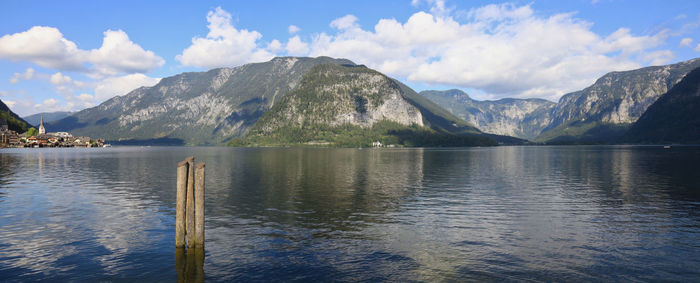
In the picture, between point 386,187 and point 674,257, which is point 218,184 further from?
point 674,257

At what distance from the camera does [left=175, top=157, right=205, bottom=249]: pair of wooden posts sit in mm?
24106

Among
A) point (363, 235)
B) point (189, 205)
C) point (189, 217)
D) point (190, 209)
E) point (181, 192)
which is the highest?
point (181, 192)

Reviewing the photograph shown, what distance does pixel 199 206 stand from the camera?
23672 millimetres

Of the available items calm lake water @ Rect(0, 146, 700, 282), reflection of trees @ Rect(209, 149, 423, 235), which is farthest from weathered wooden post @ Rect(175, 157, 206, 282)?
reflection of trees @ Rect(209, 149, 423, 235)

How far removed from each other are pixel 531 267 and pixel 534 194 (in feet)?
112

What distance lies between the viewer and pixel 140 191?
177 feet

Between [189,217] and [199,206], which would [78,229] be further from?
[199,206]

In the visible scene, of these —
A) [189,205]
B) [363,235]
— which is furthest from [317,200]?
[189,205]

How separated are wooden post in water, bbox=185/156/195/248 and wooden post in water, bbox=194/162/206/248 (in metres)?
0.30

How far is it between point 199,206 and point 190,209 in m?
1.04

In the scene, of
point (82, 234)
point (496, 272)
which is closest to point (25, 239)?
point (82, 234)

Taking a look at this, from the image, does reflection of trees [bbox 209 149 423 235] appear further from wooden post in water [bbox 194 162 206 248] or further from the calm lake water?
wooden post in water [bbox 194 162 206 248]

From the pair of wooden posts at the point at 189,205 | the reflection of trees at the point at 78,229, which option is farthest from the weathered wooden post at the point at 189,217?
the reflection of trees at the point at 78,229

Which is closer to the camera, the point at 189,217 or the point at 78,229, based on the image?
the point at 189,217
